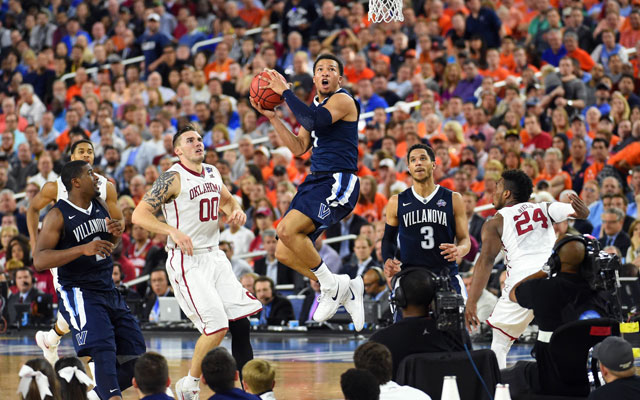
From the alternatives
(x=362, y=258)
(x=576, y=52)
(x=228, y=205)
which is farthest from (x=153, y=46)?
(x=228, y=205)

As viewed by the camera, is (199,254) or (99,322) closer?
(99,322)

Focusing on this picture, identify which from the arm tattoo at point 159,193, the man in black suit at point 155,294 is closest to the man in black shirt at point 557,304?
the arm tattoo at point 159,193

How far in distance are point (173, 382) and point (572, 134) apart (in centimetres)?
866

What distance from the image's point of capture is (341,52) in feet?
70.5

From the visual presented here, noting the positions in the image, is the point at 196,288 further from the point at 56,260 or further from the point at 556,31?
the point at 556,31

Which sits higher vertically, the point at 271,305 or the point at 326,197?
the point at 326,197

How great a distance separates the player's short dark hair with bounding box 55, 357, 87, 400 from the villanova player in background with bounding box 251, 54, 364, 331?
103 inches

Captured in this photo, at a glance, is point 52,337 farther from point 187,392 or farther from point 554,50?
point 554,50

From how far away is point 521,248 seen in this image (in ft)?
32.5

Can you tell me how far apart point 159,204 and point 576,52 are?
12079 mm

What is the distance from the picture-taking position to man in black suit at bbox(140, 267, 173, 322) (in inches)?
651

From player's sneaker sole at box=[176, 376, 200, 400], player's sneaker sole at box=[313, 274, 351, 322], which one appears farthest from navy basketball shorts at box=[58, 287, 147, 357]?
player's sneaker sole at box=[313, 274, 351, 322]

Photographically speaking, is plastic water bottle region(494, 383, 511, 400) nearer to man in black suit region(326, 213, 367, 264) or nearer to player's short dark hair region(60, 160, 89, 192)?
player's short dark hair region(60, 160, 89, 192)

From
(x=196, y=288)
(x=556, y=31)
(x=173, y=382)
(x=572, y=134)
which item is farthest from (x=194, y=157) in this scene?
(x=556, y=31)
